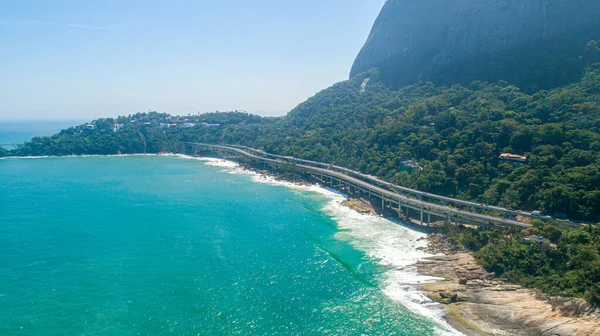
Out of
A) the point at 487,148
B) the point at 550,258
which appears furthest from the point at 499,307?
the point at 487,148

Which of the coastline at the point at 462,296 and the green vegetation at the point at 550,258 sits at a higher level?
the green vegetation at the point at 550,258

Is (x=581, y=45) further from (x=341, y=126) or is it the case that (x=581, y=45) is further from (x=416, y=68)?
(x=341, y=126)

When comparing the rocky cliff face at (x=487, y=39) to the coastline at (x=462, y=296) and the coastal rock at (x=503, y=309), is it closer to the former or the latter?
the coastline at (x=462, y=296)

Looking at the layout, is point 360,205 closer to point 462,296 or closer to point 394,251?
point 394,251

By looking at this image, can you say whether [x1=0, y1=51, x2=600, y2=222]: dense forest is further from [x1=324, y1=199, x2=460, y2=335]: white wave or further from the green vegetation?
[x1=324, y1=199, x2=460, y2=335]: white wave

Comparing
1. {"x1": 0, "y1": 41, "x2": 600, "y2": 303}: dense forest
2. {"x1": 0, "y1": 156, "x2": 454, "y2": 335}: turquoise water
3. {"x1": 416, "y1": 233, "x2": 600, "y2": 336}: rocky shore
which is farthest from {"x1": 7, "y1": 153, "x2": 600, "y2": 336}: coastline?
{"x1": 0, "y1": 41, "x2": 600, "y2": 303}: dense forest

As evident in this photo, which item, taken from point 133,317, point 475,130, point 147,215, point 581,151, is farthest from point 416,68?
point 133,317

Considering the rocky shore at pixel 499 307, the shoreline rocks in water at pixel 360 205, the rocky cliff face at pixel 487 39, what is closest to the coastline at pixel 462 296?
the rocky shore at pixel 499 307
